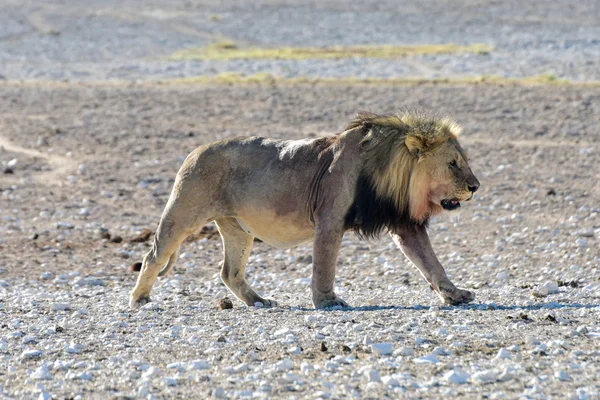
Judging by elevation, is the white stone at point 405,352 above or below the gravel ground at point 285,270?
above

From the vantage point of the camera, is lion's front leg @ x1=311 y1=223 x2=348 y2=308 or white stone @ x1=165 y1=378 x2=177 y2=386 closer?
white stone @ x1=165 y1=378 x2=177 y2=386

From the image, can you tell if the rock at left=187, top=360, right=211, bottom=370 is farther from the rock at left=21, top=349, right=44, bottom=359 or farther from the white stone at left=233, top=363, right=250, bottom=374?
the rock at left=21, top=349, right=44, bottom=359

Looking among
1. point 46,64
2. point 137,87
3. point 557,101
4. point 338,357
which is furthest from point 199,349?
point 46,64

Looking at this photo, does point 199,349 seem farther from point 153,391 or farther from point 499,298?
point 499,298

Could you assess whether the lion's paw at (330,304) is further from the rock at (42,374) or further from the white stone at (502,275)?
the rock at (42,374)

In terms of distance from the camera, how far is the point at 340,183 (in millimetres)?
9852

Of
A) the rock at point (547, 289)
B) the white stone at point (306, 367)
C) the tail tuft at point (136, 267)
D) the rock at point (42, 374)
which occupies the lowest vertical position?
the tail tuft at point (136, 267)

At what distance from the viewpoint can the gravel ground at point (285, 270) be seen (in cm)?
727

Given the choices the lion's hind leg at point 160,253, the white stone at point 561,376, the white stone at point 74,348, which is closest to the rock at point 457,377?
the white stone at point 561,376

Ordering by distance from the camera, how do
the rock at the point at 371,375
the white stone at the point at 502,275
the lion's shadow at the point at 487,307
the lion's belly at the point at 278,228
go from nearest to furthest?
the rock at the point at 371,375
the lion's shadow at the point at 487,307
the lion's belly at the point at 278,228
the white stone at the point at 502,275

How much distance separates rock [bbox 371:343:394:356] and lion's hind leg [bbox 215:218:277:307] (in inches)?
114

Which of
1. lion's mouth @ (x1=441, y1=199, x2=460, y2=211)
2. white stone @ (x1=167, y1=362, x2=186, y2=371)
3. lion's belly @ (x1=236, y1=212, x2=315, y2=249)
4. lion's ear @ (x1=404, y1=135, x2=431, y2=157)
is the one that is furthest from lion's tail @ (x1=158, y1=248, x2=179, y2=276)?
white stone @ (x1=167, y1=362, x2=186, y2=371)

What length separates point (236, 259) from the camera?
10.8 metres

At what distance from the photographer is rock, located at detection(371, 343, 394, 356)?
303 inches
